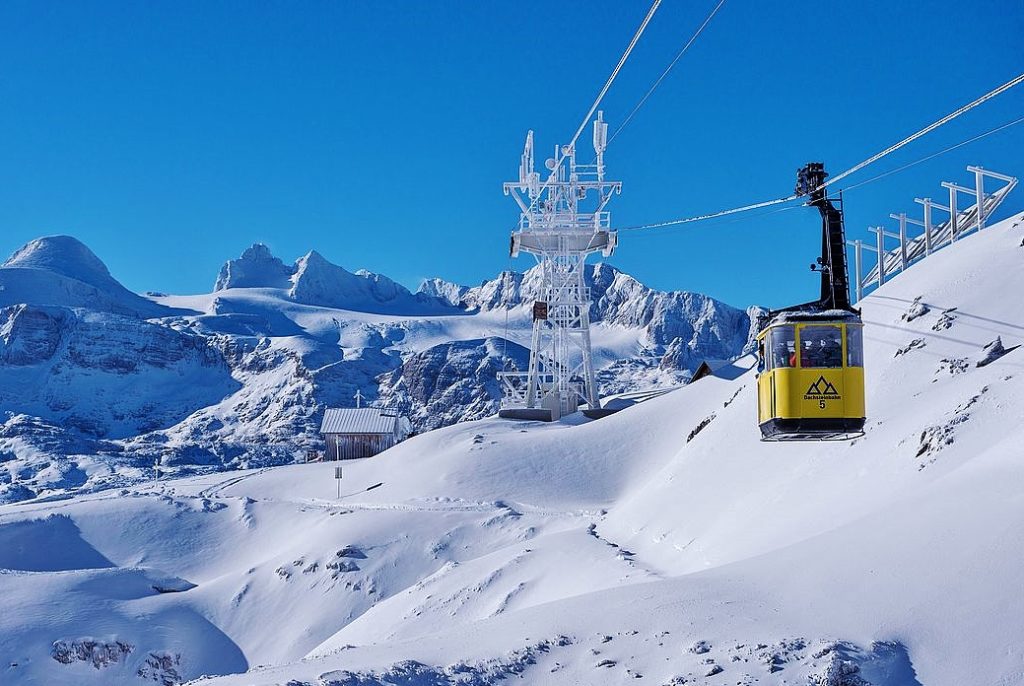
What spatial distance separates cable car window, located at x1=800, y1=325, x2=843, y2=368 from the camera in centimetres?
1930

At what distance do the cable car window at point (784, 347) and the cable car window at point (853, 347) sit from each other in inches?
39.2

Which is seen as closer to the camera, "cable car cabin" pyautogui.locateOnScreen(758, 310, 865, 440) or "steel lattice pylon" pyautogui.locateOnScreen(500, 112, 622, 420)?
"cable car cabin" pyautogui.locateOnScreen(758, 310, 865, 440)

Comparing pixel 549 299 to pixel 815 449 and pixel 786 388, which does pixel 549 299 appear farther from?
pixel 786 388

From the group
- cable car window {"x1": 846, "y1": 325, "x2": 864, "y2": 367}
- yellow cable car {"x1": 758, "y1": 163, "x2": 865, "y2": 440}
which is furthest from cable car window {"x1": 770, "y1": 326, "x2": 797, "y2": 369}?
cable car window {"x1": 846, "y1": 325, "x2": 864, "y2": 367}

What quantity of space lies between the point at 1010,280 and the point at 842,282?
17292 mm

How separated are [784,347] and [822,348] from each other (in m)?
0.71

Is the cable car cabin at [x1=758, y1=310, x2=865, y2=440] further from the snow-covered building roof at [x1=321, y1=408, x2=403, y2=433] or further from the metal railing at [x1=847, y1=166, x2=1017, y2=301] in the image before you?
the snow-covered building roof at [x1=321, y1=408, x2=403, y2=433]

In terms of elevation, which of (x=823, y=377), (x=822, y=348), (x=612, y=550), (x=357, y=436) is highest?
(x=357, y=436)

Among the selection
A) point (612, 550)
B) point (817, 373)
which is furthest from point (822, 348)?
point (612, 550)

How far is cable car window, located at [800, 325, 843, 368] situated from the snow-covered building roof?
54477 millimetres

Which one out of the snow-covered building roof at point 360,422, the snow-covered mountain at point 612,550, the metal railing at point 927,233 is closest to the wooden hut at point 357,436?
the snow-covered building roof at point 360,422

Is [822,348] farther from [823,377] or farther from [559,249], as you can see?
[559,249]

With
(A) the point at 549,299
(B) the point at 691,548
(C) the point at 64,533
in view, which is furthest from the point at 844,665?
(A) the point at 549,299

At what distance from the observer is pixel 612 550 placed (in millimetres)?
30438
